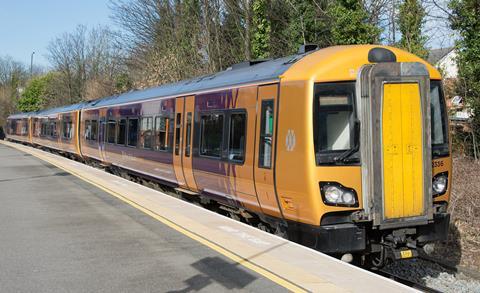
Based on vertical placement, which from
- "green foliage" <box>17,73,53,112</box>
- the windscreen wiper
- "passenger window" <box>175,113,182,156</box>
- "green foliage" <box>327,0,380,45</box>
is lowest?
the windscreen wiper

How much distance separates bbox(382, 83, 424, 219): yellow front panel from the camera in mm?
6898

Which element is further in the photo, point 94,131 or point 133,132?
point 94,131

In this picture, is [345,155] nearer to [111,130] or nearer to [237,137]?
[237,137]

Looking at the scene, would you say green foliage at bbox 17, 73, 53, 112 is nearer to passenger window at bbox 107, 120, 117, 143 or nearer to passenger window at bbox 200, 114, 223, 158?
passenger window at bbox 107, 120, 117, 143

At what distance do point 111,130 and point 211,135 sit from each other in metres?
9.51

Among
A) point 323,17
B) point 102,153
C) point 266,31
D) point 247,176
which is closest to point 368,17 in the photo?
point 323,17

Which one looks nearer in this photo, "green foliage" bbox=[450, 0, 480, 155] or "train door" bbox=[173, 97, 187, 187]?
"train door" bbox=[173, 97, 187, 187]

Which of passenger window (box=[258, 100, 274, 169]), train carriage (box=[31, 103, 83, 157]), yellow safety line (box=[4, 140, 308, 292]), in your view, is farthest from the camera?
train carriage (box=[31, 103, 83, 157])

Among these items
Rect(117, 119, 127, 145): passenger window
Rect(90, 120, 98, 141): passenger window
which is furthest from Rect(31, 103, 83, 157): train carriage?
Rect(117, 119, 127, 145): passenger window

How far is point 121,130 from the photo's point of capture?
1741 centimetres

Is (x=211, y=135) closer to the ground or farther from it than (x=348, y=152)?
farther from it

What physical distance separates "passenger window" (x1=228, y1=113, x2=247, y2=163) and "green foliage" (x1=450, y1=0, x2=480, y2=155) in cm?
979

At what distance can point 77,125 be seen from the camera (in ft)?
85.8

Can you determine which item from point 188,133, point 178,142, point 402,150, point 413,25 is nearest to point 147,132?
point 178,142
